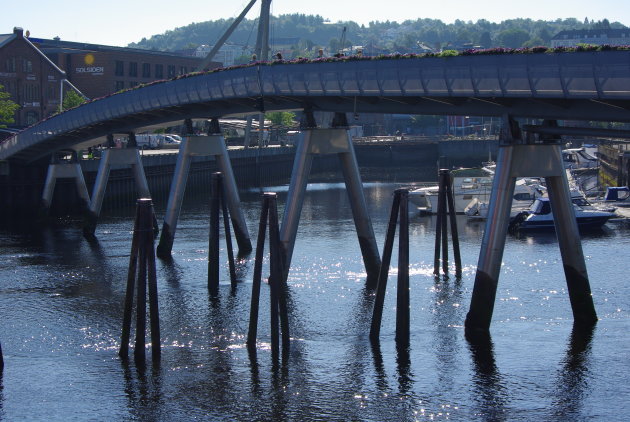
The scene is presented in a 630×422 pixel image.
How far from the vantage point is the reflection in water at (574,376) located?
31969 mm

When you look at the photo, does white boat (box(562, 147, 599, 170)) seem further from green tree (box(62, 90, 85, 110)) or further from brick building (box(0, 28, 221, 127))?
green tree (box(62, 90, 85, 110))

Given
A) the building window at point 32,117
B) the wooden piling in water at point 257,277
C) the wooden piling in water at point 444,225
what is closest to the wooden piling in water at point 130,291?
the wooden piling in water at point 257,277

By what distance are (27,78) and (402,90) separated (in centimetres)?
9728

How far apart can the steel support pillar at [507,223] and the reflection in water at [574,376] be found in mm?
2399

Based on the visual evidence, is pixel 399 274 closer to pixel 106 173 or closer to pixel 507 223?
pixel 507 223

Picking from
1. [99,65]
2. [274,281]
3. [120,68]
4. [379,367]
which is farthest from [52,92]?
[379,367]

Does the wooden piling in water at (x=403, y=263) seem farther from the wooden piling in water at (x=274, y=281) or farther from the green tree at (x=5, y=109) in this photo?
the green tree at (x=5, y=109)

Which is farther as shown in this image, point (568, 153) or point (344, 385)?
point (568, 153)

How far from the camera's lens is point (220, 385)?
3491cm

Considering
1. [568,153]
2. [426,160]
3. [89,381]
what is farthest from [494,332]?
[426,160]

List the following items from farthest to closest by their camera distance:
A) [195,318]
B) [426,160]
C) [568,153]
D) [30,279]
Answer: [426,160] < [568,153] < [30,279] < [195,318]

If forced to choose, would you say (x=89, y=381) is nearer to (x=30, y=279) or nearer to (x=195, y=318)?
(x=195, y=318)

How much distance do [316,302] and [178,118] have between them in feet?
86.4

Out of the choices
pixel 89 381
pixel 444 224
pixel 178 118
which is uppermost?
pixel 178 118
